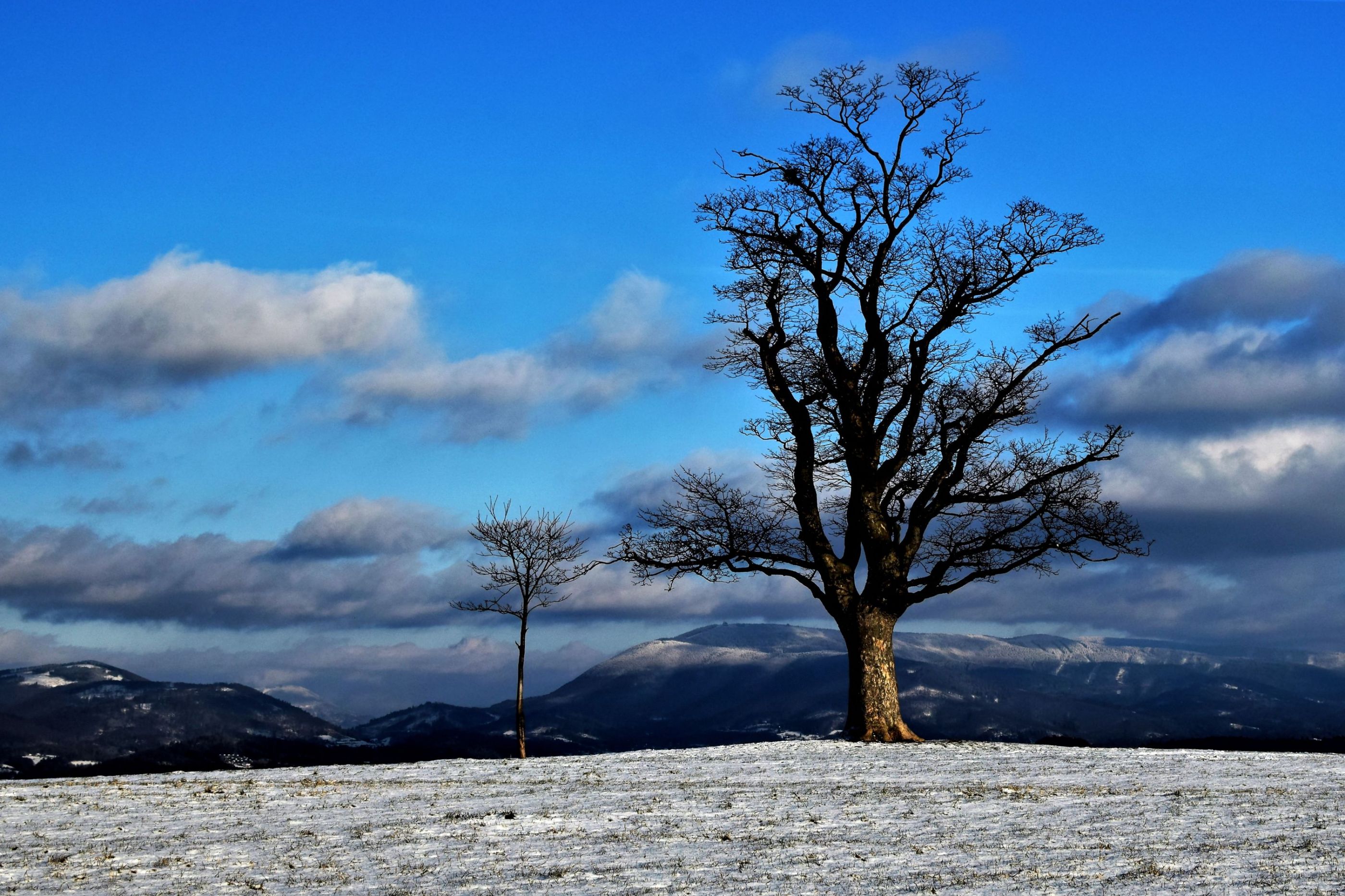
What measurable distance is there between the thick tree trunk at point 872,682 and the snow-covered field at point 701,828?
21.6ft

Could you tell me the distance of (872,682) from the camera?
3244 cm

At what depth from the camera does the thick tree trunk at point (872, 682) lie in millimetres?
31938

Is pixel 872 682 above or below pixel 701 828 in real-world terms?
above

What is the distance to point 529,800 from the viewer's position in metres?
19.8

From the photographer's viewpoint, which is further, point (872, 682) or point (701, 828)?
point (872, 682)

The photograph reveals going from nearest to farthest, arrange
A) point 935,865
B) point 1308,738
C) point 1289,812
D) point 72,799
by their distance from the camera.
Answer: point 935,865 < point 1289,812 < point 72,799 < point 1308,738

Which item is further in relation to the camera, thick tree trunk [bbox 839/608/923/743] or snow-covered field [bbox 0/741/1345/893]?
thick tree trunk [bbox 839/608/923/743]

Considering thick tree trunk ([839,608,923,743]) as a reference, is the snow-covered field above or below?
below

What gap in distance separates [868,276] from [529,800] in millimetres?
19731

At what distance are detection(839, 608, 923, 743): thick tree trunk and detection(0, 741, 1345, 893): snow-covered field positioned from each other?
6575 mm

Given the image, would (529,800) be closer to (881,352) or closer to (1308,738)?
(881,352)

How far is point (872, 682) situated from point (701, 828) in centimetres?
1628

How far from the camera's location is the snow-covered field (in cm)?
A: 1377

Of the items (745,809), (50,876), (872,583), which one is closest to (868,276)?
(872,583)
